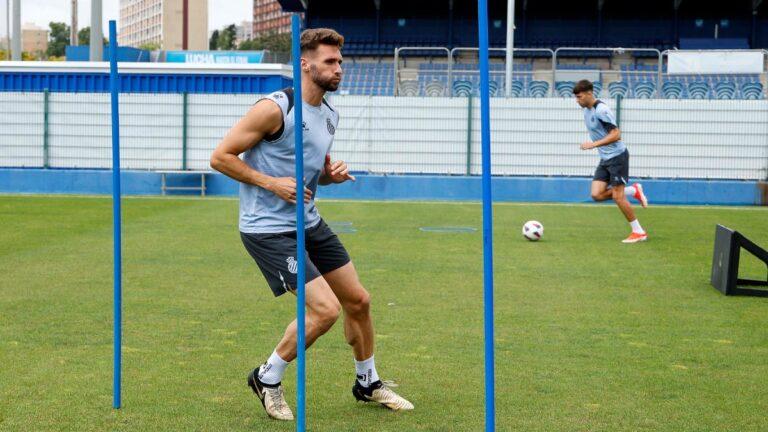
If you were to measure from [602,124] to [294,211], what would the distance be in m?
9.20

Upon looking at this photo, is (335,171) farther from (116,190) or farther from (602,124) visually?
(602,124)

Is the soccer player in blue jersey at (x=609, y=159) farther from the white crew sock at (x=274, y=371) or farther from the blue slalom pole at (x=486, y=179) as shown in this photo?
the blue slalom pole at (x=486, y=179)

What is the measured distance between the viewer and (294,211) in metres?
5.40

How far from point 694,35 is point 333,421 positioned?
46.2 m

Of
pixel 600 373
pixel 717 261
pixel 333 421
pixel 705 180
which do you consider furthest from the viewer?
pixel 705 180

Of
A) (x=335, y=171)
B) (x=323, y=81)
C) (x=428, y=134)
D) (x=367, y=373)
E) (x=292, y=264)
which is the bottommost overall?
(x=367, y=373)

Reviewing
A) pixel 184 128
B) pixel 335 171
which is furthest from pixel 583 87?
pixel 184 128

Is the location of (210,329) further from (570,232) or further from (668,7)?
(668,7)

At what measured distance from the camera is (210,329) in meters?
7.80

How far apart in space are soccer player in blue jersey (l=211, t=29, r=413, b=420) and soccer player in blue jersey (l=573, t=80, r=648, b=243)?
8.63 m

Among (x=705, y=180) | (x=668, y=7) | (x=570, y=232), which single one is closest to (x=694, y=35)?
(x=668, y=7)

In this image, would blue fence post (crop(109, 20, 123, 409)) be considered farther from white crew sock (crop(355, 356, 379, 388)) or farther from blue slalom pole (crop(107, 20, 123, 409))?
white crew sock (crop(355, 356, 379, 388))

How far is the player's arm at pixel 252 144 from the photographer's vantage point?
516 centimetres

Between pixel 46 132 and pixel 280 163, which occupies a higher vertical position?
pixel 280 163
